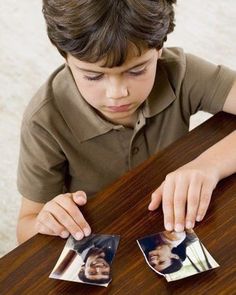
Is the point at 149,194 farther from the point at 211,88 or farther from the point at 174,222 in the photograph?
the point at 211,88

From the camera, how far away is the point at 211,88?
1130mm

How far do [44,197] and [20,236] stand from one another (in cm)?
10

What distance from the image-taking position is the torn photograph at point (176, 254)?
30.3 inches

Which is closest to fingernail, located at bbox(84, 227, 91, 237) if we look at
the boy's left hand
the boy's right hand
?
the boy's right hand

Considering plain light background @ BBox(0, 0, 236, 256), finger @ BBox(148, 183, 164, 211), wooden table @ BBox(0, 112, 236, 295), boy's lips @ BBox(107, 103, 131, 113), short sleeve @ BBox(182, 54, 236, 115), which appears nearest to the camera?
wooden table @ BBox(0, 112, 236, 295)

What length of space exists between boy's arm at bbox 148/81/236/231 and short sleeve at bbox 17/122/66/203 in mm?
294

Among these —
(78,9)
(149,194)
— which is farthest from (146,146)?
(78,9)

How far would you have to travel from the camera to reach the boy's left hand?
2.79 ft

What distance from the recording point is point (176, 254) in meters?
0.79

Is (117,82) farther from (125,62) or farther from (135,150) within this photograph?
(135,150)

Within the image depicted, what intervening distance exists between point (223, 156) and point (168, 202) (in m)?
0.16

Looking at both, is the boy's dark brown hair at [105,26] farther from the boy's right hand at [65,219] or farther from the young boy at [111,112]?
the boy's right hand at [65,219]

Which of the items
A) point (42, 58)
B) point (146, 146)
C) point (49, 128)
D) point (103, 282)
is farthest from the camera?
point (42, 58)

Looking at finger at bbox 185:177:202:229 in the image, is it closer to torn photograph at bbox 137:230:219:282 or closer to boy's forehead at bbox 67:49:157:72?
torn photograph at bbox 137:230:219:282
